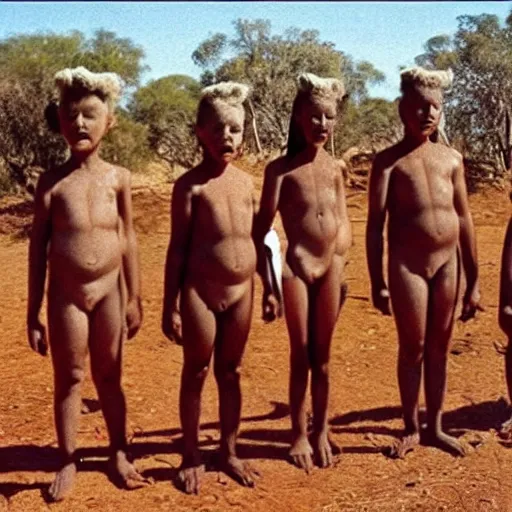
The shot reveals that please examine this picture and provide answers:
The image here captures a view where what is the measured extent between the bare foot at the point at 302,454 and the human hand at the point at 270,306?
77 cm

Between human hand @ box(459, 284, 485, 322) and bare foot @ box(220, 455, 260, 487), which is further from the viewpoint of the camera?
human hand @ box(459, 284, 485, 322)

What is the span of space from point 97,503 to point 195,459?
566 mm

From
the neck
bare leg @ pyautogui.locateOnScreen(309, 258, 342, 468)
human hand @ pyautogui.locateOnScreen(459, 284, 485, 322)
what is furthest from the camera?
human hand @ pyautogui.locateOnScreen(459, 284, 485, 322)

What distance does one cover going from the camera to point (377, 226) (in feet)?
15.4

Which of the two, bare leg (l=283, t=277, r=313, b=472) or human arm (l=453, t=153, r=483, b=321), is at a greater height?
human arm (l=453, t=153, r=483, b=321)

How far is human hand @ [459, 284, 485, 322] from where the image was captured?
4.94 m

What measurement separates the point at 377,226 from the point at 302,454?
1360 mm

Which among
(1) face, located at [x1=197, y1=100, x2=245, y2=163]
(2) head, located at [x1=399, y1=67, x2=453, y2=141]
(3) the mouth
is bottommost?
(3) the mouth

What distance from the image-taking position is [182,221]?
428cm

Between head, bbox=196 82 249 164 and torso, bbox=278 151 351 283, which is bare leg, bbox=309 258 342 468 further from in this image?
head, bbox=196 82 249 164

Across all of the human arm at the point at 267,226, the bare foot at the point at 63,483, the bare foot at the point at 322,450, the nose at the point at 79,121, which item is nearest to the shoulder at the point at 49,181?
the nose at the point at 79,121

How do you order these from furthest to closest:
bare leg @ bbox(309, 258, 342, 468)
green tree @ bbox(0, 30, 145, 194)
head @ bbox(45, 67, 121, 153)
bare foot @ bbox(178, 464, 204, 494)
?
green tree @ bbox(0, 30, 145, 194)
bare leg @ bbox(309, 258, 342, 468)
bare foot @ bbox(178, 464, 204, 494)
head @ bbox(45, 67, 121, 153)

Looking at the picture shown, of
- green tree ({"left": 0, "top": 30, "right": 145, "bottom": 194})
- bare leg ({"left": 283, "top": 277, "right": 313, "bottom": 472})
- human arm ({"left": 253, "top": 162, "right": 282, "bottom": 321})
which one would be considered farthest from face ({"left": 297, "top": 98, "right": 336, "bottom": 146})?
green tree ({"left": 0, "top": 30, "right": 145, "bottom": 194})

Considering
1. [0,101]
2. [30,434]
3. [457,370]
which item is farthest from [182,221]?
[0,101]
